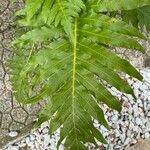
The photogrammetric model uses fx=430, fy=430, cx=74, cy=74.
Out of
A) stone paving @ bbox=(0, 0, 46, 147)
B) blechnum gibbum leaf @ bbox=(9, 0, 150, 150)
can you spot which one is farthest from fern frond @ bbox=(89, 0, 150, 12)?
stone paving @ bbox=(0, 0, 46, 147)

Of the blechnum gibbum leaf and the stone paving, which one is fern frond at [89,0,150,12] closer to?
the blechnum gibbum leaf

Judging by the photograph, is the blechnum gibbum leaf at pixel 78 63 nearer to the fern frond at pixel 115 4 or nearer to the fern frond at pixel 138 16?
the fern frond at pixel 115 4

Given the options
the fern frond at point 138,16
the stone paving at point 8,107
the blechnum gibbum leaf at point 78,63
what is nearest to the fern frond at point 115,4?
the blechnum gibbum leaf at point 78,63

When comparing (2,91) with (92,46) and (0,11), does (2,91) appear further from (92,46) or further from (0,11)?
(92,46)

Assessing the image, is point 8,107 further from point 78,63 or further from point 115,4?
point 115,4

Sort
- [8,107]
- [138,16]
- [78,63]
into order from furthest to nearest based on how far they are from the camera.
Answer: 1. [8,107]
2. [138,16]
3. [78,63]

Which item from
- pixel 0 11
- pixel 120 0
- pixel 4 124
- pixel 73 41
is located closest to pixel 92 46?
pixel 73 41

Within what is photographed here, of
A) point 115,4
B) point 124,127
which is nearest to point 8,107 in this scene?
point 124,127
